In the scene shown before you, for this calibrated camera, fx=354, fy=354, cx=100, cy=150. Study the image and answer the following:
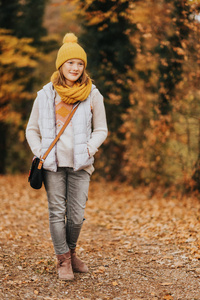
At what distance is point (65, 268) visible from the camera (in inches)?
136

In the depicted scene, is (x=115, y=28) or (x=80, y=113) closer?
(x=80, y=113)

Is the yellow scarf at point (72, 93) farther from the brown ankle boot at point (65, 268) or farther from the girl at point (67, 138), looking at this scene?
the brown ankle boot at point (65, 268)

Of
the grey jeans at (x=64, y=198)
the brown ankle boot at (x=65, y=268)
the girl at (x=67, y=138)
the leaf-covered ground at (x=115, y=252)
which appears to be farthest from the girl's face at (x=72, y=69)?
the leaf-covered ground at (x=115, y=252)

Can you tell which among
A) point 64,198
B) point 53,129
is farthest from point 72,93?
point 64,198

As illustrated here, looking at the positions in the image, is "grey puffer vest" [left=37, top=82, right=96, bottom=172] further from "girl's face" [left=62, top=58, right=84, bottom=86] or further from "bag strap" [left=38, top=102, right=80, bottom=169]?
"girl's face" [left=62, top=58, right=84, bottom=86]

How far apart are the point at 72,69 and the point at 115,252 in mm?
2402

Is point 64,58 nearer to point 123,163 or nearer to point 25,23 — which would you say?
point 123,163

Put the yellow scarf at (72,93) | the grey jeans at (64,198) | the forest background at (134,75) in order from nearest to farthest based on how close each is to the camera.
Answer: the yellow scarf at (72,93) → the grey jeans at (64,198) → the forest background at (134,75)

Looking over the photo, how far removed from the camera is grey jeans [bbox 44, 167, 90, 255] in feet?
11.0

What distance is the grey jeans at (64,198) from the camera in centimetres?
337

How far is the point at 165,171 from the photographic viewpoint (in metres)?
8.80

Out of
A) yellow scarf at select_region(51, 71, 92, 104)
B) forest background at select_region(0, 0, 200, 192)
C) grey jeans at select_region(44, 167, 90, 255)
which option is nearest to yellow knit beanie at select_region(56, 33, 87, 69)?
yellow scarf at select_region(51, 71, 92, 104)

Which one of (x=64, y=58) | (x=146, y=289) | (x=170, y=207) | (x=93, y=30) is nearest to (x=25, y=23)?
(x=93, y=30)

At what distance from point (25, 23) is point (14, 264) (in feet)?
30.3
